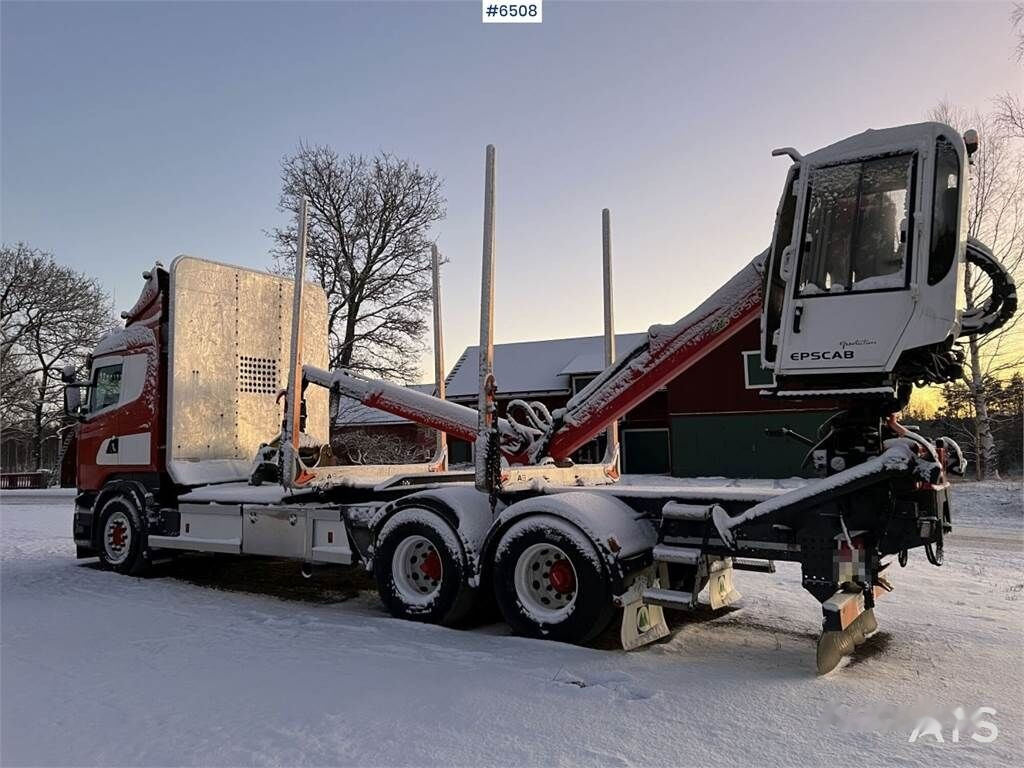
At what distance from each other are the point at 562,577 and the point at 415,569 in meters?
1.54

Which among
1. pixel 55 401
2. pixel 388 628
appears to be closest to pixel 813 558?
pixel 388 628

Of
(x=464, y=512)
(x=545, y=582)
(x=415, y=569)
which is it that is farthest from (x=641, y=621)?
(x=415, y=569)

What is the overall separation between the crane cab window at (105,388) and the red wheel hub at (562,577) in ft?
22.5

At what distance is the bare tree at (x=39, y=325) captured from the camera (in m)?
40.3

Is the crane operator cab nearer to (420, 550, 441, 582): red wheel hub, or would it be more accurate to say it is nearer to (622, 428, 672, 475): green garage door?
(420, 550, 441, 582): red wheel hub

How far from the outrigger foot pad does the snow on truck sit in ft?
0.06

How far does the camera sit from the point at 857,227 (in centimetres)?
516

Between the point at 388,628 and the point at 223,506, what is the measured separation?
11.1 ft

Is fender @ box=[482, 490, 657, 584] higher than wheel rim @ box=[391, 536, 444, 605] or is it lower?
higher

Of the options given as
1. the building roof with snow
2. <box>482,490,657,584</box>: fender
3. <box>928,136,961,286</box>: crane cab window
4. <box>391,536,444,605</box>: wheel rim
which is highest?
the building roof with snow

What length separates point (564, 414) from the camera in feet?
23.5

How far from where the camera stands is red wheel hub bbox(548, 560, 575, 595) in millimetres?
5758

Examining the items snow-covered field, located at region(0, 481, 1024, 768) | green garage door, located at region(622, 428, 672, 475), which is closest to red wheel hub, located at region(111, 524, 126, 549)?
snow-covered field, located at region(0, 481, 1024, 768)

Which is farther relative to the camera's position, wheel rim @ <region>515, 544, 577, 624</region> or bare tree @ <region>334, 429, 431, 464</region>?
bare tree @ <region>334, 429, 431, 464</region>
